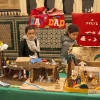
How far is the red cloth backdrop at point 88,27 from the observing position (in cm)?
442

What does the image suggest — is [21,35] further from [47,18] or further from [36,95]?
[36,95]

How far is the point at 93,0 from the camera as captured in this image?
475 cm

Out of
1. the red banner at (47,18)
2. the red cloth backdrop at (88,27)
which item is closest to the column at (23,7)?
the red banner at (47,18)

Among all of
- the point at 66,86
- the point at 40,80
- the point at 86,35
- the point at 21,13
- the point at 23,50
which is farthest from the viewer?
the point at 21,13

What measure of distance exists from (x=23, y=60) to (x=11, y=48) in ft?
8.88

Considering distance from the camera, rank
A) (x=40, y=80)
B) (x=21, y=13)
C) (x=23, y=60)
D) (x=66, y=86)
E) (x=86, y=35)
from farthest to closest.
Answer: (x=21, y=13) → (x=86, y=35) → (x=23, y=60) → (x=40, y=80) → (x=66, y=86)

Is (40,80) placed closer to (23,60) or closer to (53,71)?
(53,71)

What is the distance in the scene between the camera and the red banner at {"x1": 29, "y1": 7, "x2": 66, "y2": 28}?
458cm

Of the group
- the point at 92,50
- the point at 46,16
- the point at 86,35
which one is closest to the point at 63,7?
the point at 46,16

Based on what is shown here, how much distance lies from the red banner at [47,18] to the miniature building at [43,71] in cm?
254

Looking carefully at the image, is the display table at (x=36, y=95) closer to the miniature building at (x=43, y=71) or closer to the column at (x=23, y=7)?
the miniature building at (x=43, y=71)

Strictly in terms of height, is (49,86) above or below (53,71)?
below

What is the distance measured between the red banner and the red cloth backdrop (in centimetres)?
32

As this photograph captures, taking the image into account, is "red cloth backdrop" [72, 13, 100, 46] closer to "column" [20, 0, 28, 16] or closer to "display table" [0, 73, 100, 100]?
"column" [20, 0, 28, 16]
